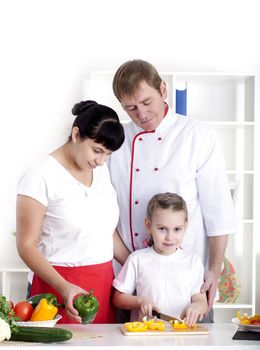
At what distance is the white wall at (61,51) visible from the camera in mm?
5719

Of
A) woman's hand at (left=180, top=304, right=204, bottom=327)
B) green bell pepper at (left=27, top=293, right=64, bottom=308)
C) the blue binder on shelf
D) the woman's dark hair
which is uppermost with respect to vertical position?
the blue binder on shelf

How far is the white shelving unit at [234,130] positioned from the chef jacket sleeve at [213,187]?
8.33 feet

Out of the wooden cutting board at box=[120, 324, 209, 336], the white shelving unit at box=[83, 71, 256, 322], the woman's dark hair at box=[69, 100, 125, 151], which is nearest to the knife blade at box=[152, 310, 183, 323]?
the wooden cutting board at box=[120, 324, 209, 336]

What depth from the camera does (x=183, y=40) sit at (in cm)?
578

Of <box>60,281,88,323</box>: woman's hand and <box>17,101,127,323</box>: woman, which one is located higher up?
<box>17,101,127,323</box>: woman

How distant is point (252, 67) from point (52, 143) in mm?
1536

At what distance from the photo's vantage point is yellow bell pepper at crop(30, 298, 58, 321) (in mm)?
2539

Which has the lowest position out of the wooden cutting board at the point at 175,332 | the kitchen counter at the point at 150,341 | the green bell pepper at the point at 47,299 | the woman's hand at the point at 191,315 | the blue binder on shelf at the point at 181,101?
the kitchen counter at the point at 150,341

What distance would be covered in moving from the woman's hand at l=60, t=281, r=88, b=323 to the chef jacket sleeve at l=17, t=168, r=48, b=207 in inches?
12.5

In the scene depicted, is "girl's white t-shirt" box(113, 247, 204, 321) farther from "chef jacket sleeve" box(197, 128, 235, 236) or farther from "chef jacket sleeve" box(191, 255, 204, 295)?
"chef jacket sleeve" box(197, 128, 235, 236)

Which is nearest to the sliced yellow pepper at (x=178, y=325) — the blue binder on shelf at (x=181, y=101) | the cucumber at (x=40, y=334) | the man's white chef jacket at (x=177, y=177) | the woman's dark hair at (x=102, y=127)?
the cucumber at (x=40, y=334)

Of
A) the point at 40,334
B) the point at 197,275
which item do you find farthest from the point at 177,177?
the point at 40,334

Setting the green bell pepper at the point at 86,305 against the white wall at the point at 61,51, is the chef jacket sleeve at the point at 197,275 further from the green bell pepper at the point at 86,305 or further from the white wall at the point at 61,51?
the white wall at the point at 61,51

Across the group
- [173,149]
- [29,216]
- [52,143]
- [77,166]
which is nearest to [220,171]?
[173,149]
